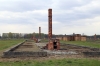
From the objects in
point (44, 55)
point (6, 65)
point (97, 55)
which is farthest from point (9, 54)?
point (97, 55)

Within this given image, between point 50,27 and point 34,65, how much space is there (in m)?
13.2

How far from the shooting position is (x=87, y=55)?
1578 centimetres

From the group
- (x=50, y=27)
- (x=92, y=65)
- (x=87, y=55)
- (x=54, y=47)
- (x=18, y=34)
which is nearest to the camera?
(x=92, y=65)

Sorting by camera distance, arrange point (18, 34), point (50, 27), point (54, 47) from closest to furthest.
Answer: point (54, 47) → point (50, 27) → point (18, 34)

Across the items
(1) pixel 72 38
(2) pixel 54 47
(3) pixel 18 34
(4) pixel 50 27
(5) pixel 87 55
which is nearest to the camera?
(5) pixel 87 55

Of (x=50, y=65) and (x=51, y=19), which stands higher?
(x=51, y=19)

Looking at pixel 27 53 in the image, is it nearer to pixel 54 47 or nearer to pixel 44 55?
pixel 44 55

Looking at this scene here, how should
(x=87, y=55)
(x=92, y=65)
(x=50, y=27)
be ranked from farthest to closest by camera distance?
(x=50, y=27)
(x=87, y=55)
(x=92, y=65)

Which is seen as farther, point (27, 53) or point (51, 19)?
point (51, 19)

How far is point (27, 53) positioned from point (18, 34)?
440 ft

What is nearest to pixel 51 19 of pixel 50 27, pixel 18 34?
pixel 50 27

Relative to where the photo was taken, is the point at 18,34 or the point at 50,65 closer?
the point at 50,65

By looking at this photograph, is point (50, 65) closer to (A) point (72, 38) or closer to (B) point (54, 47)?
(B) point (54, 47)

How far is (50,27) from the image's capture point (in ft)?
75.7
